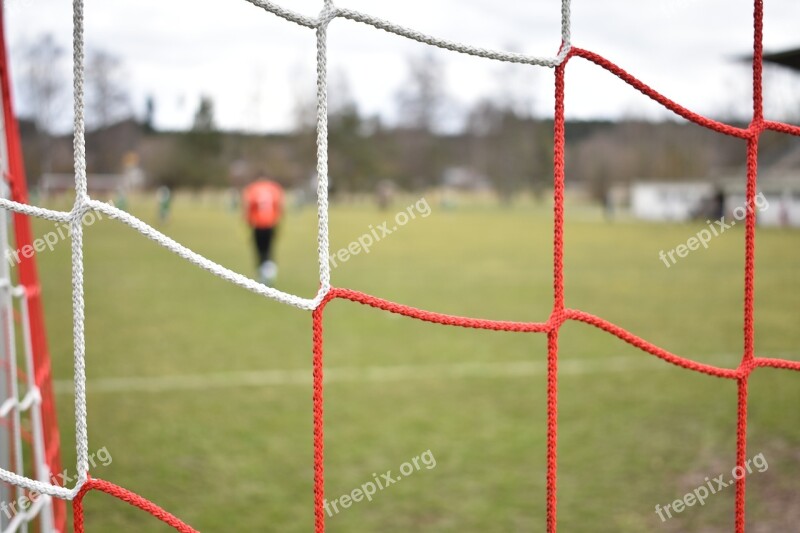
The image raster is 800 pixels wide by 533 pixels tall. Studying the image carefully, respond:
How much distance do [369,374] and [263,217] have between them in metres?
4.99

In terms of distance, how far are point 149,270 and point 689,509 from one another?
36.1 ft

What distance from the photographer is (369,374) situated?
222 inches

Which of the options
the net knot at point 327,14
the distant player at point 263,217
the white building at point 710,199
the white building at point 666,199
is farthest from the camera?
the white building at point 666,199

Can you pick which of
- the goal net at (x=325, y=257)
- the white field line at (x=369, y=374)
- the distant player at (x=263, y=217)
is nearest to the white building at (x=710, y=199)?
the distant player at (x=263, y=217)

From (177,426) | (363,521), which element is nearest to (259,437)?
(177,426)

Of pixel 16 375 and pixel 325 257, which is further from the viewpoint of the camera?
pixel 16 375

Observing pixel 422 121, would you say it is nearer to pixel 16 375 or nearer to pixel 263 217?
pixel 263 217

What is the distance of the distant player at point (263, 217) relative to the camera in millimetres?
10070

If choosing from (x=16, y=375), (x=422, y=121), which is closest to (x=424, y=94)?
(x=422, y=121)

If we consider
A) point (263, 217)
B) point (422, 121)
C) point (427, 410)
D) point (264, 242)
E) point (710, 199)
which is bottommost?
point (427, 410)

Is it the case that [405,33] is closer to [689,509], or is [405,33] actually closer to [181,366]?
[689,509]

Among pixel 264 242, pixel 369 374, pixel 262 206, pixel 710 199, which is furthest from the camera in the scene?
pixel 710 199

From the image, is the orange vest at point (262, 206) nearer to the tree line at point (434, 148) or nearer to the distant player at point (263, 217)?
the distant player at point (263, 217)

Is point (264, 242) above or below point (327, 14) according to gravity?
below
